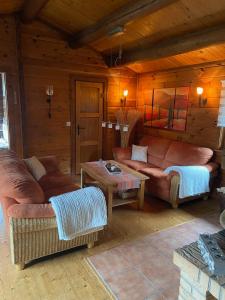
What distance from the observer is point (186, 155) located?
3906 mm

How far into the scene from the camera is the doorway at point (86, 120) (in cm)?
468

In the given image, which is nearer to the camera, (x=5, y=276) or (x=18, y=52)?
(x=5, y=276)

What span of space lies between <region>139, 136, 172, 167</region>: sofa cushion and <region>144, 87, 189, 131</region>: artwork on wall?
0.33 metres

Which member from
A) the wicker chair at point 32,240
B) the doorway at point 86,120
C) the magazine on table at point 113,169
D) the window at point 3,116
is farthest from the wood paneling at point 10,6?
the wicker chair at point 32,240

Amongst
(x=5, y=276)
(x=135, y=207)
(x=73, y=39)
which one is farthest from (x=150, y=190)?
(x=73, y=39)

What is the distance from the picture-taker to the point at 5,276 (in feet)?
6.59

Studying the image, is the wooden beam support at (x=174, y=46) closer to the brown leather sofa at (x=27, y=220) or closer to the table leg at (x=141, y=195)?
the table leg at (x=141, y=195)

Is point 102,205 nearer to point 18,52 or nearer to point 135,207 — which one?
point 135,207

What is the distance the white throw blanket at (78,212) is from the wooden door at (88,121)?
8.87 feet

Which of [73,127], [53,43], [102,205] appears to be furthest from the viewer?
[73,127]

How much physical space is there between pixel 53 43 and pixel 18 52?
0.68m

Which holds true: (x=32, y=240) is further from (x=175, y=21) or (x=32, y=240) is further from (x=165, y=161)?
(x=175, y=21)

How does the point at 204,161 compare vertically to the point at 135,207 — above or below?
above

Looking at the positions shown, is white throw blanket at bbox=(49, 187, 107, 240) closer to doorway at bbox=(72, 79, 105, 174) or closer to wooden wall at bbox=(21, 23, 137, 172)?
wooden wall at bbox=(21, 23, 137, 172)
